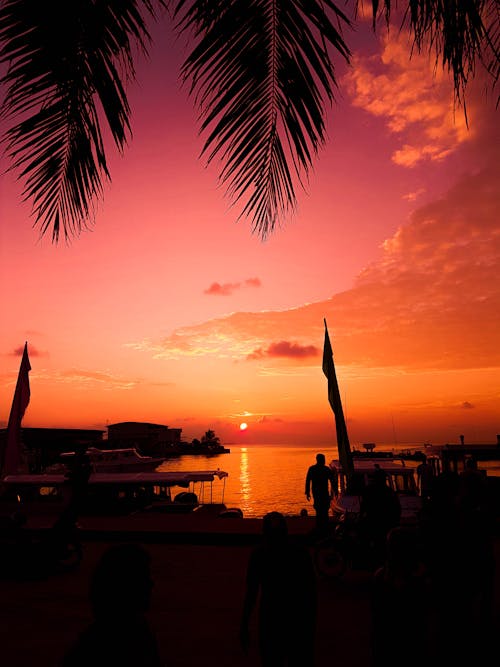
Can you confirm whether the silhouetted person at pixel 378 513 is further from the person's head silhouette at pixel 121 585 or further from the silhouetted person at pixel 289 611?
the person's head silhouette at pixel 121 585

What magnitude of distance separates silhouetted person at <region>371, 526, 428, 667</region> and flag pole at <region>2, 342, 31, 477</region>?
15310 millimetres

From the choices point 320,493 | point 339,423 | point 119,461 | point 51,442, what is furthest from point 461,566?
point 51,442

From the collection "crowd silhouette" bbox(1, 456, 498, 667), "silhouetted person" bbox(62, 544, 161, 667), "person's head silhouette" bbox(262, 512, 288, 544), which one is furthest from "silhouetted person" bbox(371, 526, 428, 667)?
"silhouetted person" bbox(62, 544, 161, 667)

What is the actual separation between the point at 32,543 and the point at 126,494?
1415 cm

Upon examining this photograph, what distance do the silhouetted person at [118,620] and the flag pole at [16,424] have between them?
15636 millimetres

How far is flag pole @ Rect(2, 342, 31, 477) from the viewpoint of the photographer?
52.2 feet

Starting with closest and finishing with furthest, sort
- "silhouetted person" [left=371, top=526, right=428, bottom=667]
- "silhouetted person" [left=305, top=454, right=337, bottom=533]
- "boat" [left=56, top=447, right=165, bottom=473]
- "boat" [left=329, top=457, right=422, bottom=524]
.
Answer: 1. "silhouetted person" [left=371, top=526, right=428, bottom=667]
2. "silhouetted person" [left=305, top=454, right=337, bottom=533]
3. "boat" [left=329, top=457, right=422, bottom=524]
4. "boat" [left=56, top=447, right=165, bottom=473]

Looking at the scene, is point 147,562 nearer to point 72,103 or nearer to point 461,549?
point 72,103

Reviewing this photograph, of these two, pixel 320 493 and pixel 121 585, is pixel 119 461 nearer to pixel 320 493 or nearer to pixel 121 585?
pixel 320 493

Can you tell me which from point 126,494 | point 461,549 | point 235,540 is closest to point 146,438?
point 126,494

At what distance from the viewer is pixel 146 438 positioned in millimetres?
130375

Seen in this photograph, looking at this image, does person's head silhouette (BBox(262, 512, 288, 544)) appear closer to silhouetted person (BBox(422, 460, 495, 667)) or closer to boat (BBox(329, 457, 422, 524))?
silhouetted person (BBox(422, 460, 495, 667))

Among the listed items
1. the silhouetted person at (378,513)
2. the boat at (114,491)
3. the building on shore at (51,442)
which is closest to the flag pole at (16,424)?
the boat at (114,491)

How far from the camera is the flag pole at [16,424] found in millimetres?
→ 15898
